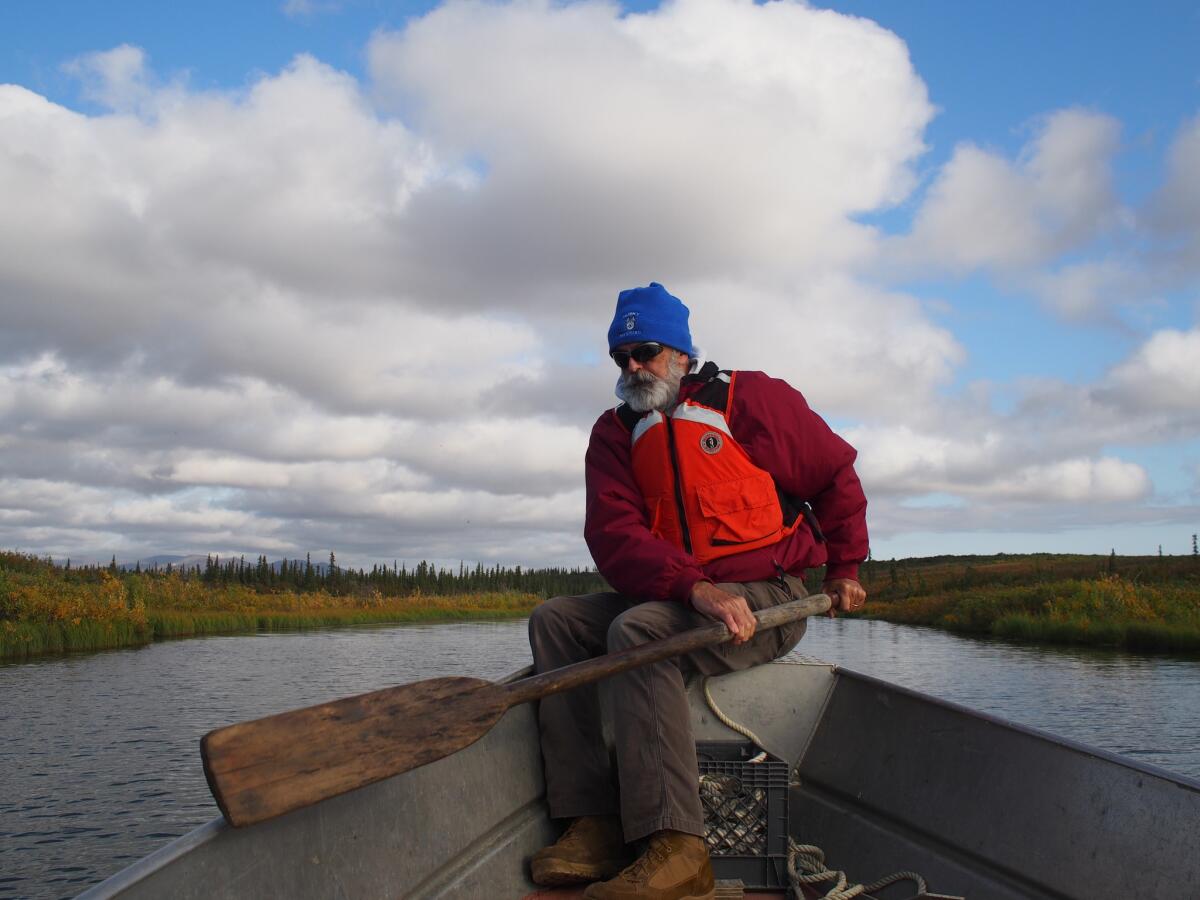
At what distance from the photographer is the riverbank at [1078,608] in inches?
840

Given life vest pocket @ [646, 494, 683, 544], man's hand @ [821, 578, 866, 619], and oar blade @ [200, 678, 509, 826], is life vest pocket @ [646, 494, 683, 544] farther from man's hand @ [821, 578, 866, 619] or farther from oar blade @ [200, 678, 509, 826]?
oar blade @ [200, 678, 509, 826]

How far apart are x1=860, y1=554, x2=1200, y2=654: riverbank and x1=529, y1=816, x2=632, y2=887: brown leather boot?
2108 centimetres

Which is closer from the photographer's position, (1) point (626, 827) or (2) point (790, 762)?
(1) point (626, 827)

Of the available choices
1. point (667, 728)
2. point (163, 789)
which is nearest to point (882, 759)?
point (667, 728)

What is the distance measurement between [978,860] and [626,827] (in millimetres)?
1052

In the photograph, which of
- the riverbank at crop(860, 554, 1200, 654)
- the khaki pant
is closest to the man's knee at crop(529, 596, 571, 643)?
the khaki pant

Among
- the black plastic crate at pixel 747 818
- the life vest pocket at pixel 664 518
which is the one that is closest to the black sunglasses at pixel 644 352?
the life vest pocket at pixel 664 518

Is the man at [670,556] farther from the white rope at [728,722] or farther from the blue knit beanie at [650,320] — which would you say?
the white rope at [728,722]

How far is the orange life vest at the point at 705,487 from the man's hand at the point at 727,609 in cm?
29

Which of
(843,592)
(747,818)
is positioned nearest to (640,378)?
(843,592)

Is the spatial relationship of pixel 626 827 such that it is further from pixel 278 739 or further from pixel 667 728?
pixel 278 739

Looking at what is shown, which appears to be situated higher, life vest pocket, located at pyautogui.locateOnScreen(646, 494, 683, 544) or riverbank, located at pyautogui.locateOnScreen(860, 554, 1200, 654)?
life vest pocket, located at pyautogui.locateOnScreen(646, 494, 683, 544)

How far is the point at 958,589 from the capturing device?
3969 centimetres

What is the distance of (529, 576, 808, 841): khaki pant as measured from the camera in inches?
105
